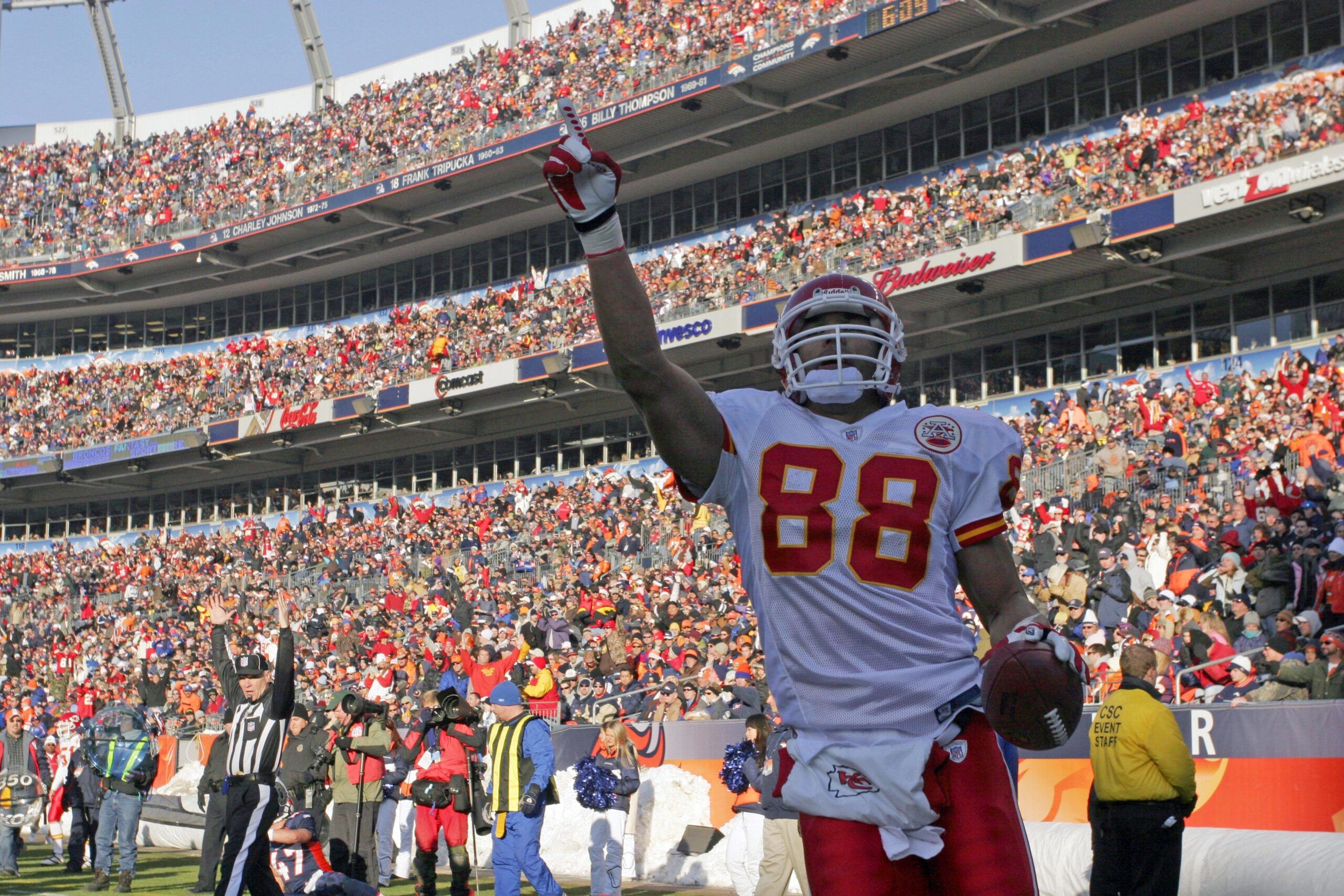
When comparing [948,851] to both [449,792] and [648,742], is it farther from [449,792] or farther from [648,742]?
[648,742]

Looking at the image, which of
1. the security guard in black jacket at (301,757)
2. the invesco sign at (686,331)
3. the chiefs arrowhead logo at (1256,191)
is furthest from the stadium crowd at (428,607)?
the chiefs arrowhead logo at (1256,191)

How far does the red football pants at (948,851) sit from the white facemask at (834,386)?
86 cm

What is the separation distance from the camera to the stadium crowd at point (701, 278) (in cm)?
2181

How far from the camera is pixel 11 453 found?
41.0 meters

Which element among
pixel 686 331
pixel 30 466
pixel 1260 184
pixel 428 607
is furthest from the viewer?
pixel 30 466

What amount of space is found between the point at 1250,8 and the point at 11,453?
35.0 meters

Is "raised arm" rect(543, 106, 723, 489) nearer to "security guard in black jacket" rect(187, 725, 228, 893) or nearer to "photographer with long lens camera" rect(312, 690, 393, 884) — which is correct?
"photographer with long lens camera" rect(312, 690, 393, 884)

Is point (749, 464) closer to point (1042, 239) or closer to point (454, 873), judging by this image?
point (454, 873)

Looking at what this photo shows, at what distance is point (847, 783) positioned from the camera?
3090 millimetres

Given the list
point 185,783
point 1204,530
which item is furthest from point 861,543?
point 185,783

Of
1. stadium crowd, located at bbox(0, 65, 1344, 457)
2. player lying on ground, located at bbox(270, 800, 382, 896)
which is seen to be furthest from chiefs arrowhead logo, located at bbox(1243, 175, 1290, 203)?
player lying on ground, located at bbox(270, 800, 382, 896)

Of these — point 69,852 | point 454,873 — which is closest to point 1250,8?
point 454,873

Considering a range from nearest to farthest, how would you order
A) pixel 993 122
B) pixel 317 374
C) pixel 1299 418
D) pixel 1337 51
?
pixel 1299 418 → pixel 1337 51 → pixel 993 122 → pixel 317 374

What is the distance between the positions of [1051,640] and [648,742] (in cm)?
1108
